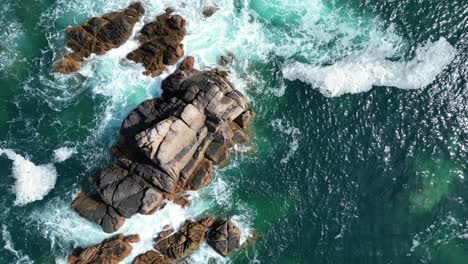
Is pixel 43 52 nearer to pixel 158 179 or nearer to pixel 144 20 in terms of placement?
pixel 144 20

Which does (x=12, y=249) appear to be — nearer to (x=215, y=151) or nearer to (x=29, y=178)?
(x=29, y=178)

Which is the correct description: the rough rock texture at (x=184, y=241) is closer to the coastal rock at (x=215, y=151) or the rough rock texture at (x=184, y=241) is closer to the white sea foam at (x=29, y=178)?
the coastal rock at (x=215, y=151)

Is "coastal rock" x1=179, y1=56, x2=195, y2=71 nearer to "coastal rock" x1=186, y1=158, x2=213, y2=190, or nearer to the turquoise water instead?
the turquoise water

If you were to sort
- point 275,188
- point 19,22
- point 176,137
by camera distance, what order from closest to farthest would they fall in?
point 176,137, point 275,188, point 19,22

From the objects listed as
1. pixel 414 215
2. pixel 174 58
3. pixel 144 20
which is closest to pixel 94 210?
pixel 174 58

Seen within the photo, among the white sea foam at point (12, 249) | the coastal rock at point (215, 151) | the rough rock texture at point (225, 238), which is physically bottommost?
the white sea foam at point (12, 249)

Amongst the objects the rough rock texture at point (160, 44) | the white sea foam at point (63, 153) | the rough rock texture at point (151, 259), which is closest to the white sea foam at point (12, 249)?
the white sea foam at point (63, 153)

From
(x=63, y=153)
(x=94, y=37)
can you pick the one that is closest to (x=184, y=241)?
(x=63, y=153)
